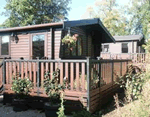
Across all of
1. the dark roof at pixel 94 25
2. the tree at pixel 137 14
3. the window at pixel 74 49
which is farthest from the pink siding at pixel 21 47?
the tree at pixel 137 14

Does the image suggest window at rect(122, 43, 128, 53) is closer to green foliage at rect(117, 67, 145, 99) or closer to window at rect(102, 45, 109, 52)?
window at rect(102, 45, 109, 52)

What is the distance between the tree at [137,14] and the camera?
30125 mm

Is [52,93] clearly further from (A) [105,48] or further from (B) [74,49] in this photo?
(A) [105,48]

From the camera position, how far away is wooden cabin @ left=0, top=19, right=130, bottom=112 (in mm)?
4605

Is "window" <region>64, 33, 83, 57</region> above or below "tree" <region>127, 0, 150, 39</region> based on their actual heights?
below

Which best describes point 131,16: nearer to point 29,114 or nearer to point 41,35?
point 41,35

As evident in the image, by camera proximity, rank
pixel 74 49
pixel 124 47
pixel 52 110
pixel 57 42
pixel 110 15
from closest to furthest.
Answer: pixel 52 110 → pixel 57 42 → pixel 74 49 → pixel 124 47 → pixel 110 15

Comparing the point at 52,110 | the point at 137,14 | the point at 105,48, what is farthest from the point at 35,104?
the point at 137,14

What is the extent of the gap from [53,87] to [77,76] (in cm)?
81

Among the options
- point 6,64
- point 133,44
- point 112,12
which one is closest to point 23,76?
point 6,64

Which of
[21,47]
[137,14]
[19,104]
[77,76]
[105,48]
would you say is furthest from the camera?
[137,14]

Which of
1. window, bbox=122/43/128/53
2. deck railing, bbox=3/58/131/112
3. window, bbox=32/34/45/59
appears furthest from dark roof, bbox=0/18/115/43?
window, bbox=122/43/128/53

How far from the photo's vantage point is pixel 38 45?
801 cm

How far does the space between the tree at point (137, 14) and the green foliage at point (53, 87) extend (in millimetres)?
29251
